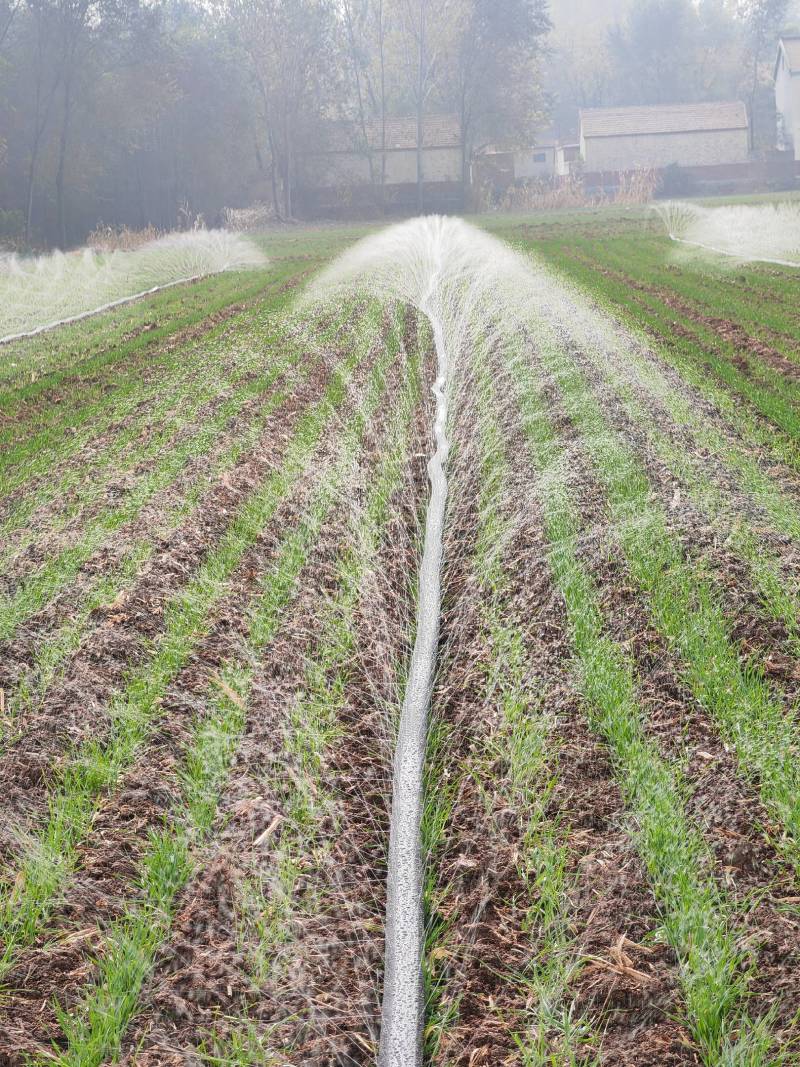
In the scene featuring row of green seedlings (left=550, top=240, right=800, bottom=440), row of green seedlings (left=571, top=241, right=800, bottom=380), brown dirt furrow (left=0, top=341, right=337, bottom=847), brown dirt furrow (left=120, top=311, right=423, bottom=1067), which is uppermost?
row of green seedlings (left=571, top=241, right=800, bottom=380)

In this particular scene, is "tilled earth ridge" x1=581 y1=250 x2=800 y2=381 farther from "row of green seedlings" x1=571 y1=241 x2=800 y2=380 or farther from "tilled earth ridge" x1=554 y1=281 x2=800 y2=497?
"tilled earth ridge" x1=554 y1=281 x2=800 y2=497

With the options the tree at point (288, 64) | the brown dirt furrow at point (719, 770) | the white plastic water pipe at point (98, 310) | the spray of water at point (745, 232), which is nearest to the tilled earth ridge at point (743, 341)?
the brown dirt furrow at point (719, 770)

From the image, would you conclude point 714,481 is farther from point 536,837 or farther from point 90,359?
point 90,359

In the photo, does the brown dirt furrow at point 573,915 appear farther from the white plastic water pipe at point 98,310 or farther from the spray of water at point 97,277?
the spray of water at point 97,277

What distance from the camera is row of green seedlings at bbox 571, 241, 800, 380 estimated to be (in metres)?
7.55

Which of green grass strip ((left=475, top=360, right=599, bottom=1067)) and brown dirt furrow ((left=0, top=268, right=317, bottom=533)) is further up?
brown dirt furrow ((left=0, top=268, right=317, bottom=533))

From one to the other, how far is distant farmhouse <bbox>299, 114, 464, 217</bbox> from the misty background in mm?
463

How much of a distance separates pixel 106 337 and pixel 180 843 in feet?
25.6

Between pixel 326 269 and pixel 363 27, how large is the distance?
123ft

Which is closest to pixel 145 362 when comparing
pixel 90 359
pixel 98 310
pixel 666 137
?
pixel 90 359

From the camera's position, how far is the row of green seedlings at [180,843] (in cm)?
170

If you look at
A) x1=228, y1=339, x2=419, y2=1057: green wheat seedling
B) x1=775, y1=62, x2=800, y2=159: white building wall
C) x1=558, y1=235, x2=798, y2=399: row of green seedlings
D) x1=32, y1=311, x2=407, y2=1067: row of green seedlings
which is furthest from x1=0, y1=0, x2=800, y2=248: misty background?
x1=32, y1=311, x2=407, y2=1067: row of green seedlings

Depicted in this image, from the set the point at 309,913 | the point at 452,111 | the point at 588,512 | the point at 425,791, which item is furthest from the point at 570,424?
the point at 452,111

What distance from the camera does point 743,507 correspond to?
3928mm
